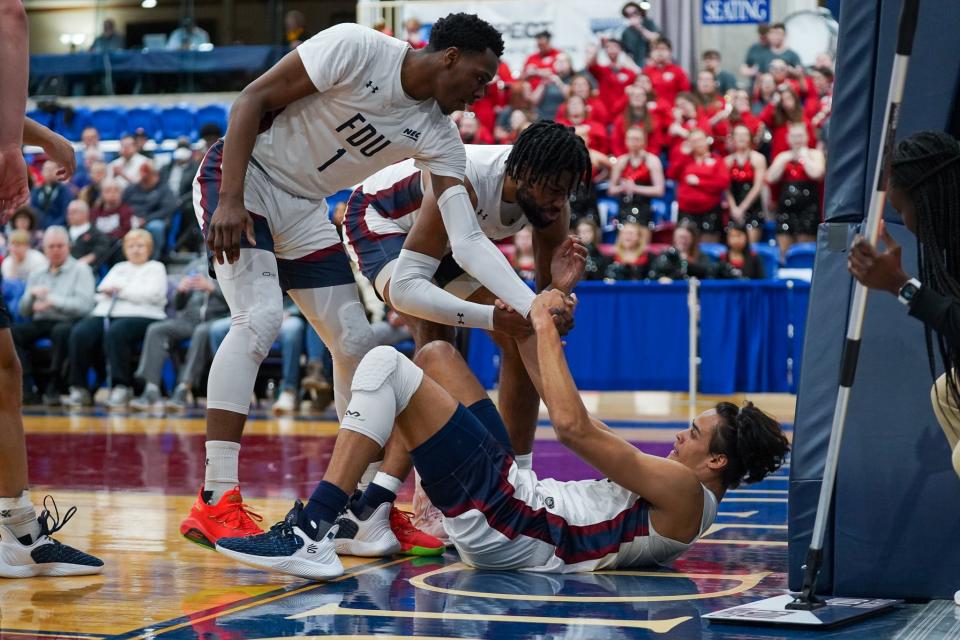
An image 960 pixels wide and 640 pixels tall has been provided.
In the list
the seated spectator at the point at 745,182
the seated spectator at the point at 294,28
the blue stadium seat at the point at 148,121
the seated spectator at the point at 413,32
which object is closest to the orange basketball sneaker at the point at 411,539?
the seated spectator at the point at 745,182

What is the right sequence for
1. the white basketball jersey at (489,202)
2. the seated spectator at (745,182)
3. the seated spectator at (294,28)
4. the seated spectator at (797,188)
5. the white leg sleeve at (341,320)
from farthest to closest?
the seated spectator at (294,28) < the seated spectator at (745,182) < the seated spectator at (797,188) < the white basketball jersey at (489,202) < the white leg sleeve at (341,320)

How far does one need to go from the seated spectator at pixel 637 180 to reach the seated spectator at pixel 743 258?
1.26 meters

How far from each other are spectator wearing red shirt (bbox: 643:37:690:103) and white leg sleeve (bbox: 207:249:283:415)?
10048 millimetres

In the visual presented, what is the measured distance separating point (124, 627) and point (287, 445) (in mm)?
4692

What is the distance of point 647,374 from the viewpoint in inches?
407

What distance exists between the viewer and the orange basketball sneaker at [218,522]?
3.90m

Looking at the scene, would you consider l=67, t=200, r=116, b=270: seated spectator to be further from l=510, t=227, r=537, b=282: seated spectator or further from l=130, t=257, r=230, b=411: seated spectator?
l=510, t=227, r=537, b=282: seated spectator

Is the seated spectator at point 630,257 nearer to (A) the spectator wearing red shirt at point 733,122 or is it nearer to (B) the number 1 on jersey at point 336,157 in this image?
(A) the spectator wearing red shirt at point 733,122

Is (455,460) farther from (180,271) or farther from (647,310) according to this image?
(180,271)

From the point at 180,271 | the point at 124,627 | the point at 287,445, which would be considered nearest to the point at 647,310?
the point at 287,445

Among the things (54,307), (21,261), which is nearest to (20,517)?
(54,307)

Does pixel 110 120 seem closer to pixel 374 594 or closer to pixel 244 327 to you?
pixel 244 327

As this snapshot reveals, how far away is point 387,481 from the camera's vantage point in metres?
4.19

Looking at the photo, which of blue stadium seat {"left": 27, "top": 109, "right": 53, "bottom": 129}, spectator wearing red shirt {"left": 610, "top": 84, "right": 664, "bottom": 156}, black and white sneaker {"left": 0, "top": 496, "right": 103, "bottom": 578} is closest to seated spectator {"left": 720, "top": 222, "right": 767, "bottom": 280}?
spectator wearing red shirt {"left": 610, "top": 84, "right": 664, "bottom": 156}
